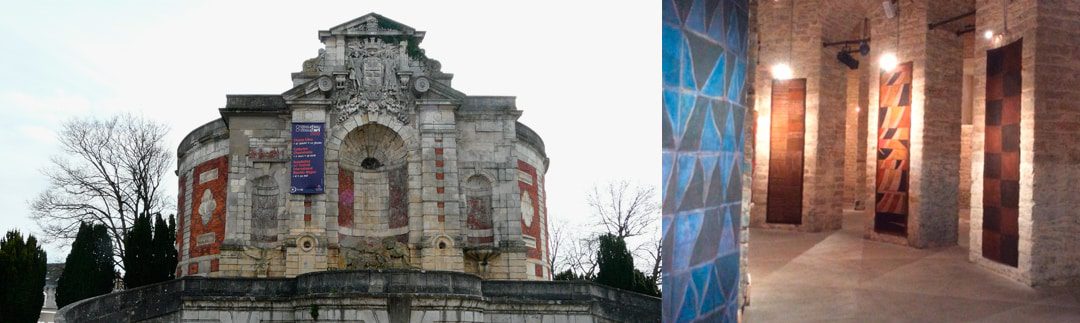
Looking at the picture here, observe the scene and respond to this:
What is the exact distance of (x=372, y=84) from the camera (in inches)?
854

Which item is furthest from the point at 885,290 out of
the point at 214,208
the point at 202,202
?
the point at 202,202

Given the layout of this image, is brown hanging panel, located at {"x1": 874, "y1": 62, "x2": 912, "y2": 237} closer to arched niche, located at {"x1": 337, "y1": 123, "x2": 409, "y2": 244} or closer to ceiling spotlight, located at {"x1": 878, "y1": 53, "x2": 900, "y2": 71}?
ceiling spotlight, located at {"x1": 878, "y1": 53, "x2": 900, "y2": 71}

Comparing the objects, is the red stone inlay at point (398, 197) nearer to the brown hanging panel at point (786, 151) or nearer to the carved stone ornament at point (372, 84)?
the carved stone ornament at point (372, 84)

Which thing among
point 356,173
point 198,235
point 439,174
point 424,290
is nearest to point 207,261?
point 198,235

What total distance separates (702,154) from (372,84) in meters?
17.4

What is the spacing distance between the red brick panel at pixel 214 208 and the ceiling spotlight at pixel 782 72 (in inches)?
524

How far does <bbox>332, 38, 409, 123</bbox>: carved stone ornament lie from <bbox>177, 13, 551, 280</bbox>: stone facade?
0.02 metres

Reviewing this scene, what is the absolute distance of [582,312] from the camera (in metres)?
15.7

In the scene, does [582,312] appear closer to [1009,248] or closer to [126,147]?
[1009,248]

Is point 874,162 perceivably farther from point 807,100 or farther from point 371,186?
point 371,186

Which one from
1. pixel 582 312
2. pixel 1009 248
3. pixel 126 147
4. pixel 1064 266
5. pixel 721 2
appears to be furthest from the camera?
pixel 126 147

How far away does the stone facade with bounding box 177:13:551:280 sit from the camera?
68.0ft

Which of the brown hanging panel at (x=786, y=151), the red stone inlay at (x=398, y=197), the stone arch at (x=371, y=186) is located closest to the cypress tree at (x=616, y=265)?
the brown hanging panel at (x=786, y=151)

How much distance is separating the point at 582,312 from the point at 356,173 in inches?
327
